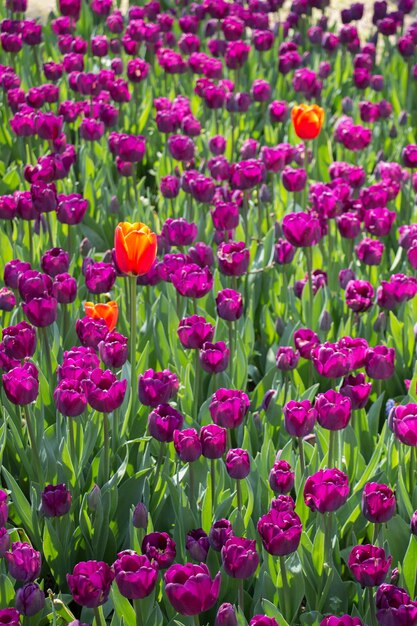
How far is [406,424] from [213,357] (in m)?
0.52

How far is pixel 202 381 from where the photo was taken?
3082 millimetres

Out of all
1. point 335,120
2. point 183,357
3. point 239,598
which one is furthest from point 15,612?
point 335,120

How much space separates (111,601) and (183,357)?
94 centimetres

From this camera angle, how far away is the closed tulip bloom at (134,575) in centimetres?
184

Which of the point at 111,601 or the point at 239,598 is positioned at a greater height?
the point at 239,598

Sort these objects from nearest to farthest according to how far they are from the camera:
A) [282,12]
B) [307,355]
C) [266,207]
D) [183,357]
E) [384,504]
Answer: [384,504] → [307,355] → [183,357] → [266,207] → [282,12]

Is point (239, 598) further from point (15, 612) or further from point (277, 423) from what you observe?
point (277, 423)

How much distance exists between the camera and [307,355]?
288 cm

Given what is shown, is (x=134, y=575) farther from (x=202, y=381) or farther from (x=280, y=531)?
(x=202, y=381)

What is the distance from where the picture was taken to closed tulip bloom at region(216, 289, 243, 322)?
109 inches

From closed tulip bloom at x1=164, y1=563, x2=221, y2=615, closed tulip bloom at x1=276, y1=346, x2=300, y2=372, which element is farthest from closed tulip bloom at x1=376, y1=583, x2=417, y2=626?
closed tulip bloom at x1=276, y1=346, x2=300, y2=372

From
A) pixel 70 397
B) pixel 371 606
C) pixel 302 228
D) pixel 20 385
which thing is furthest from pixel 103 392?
pixel 302 228

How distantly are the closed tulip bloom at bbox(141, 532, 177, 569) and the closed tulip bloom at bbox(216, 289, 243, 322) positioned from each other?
0.88 metres

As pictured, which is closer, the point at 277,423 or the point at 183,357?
the point at 277,423
